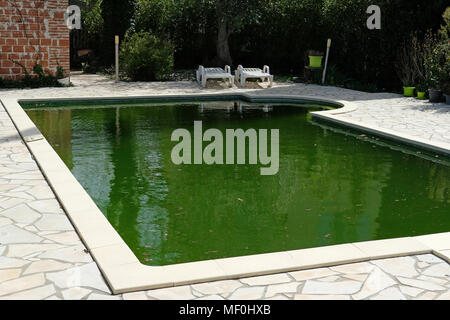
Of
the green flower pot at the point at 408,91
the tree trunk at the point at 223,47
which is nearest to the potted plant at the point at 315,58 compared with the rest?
the tree trunk at the point at 223,47

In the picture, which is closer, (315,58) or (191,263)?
(191,263)

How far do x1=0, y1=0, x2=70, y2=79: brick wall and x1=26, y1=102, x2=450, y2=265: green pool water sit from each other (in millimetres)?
5170

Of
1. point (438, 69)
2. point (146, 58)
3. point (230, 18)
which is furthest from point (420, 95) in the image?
point (146, 58)

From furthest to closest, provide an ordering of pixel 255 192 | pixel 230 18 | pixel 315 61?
pixel 230 18, pixel 315 61, pixel 255 192

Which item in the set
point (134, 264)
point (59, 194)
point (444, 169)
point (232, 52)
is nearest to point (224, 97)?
point (232, 52)

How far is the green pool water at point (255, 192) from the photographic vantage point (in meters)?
5.44

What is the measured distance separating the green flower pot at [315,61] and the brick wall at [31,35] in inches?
287

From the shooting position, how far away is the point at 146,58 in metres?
17.2

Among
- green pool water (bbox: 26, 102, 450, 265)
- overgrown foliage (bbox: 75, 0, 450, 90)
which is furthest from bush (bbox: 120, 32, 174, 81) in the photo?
green pool water (bbox: 26, 102, 450, 265)

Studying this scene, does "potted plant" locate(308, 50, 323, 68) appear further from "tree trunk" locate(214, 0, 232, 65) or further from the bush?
the bush

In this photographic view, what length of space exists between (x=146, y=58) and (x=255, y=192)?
11.2 metres

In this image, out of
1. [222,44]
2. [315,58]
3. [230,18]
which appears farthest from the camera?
[222,44]

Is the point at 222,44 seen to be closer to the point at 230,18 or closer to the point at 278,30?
the point at 230,18

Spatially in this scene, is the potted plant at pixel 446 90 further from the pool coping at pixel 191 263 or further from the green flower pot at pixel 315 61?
the pool coping at pixel 191 263
